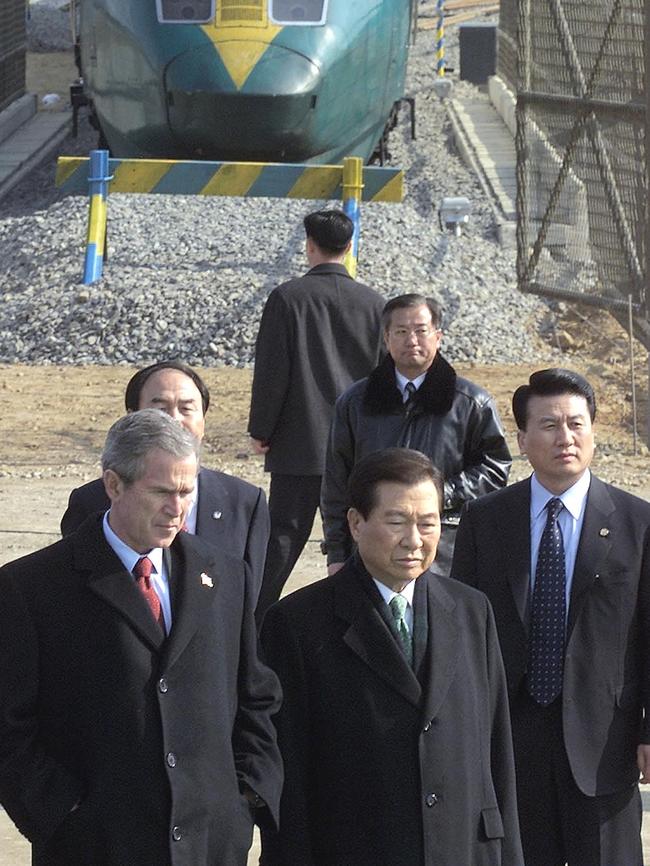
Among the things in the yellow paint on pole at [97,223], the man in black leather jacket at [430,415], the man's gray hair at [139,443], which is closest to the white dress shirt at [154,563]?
the man's gray hair at [139,443]

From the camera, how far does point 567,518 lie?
5.15 meters

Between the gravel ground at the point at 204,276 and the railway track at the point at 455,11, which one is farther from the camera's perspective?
the railway track at the point at 455,11

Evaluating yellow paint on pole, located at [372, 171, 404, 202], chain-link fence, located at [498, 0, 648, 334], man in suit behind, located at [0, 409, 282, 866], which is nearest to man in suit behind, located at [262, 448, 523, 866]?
man in suit behind, located at [0, 409, 282, 866]

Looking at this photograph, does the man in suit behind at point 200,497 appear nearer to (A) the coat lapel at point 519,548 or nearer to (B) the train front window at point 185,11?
(A) the coat lapel at point 519,548

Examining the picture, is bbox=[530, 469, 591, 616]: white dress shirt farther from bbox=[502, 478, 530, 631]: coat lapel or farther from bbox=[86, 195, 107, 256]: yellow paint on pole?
bbox=[86, 195, 107, 256]: yellow paint on pole

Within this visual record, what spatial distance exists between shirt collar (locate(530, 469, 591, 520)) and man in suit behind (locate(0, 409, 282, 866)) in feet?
4.08

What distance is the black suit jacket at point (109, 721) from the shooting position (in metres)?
4.14

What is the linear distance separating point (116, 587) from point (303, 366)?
3901mm

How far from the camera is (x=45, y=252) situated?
1856 centimetres

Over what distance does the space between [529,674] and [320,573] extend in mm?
4995

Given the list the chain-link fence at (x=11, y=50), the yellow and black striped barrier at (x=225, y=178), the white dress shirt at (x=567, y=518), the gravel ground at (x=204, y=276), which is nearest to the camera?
the white dress shirt at (x=567, y=518)

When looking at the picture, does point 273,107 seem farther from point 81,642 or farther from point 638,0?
point 81,642

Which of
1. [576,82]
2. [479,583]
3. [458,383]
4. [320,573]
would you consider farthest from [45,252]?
[479,583]

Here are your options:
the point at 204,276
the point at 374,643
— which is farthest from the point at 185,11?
the point at 374,643
